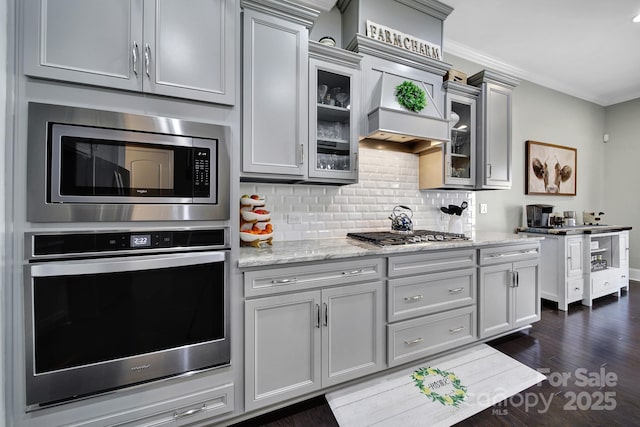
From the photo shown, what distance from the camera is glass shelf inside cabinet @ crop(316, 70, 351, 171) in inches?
83.9

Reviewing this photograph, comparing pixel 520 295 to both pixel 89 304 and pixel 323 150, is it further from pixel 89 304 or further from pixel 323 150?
pixel 89 304

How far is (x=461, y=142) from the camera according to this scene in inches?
112

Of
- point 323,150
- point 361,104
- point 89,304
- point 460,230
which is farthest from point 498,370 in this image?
point 89,304

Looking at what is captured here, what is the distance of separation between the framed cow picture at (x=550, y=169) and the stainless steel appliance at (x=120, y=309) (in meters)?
4.25

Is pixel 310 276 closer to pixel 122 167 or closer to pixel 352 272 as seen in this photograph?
pixel 352 272

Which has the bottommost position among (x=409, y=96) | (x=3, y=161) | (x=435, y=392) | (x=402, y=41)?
(x=435, y=392)

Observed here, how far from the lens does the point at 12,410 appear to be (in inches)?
44.5

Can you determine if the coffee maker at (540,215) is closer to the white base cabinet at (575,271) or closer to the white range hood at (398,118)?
the white base cabinet at (575,271)

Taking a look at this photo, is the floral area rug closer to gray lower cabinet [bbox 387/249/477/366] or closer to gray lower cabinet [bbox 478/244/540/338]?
gray lower cabinet [bbox 387/249/477/366]

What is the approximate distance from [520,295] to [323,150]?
2.23m

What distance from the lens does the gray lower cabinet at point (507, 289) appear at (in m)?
2.35

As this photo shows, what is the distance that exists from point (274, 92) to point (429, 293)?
5.87 ft

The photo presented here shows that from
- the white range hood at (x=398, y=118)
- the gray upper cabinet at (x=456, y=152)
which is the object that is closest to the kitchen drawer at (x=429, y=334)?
the gray upper cabinet at (x=456, y=152)

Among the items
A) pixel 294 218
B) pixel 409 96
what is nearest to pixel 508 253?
pixel 409 96
